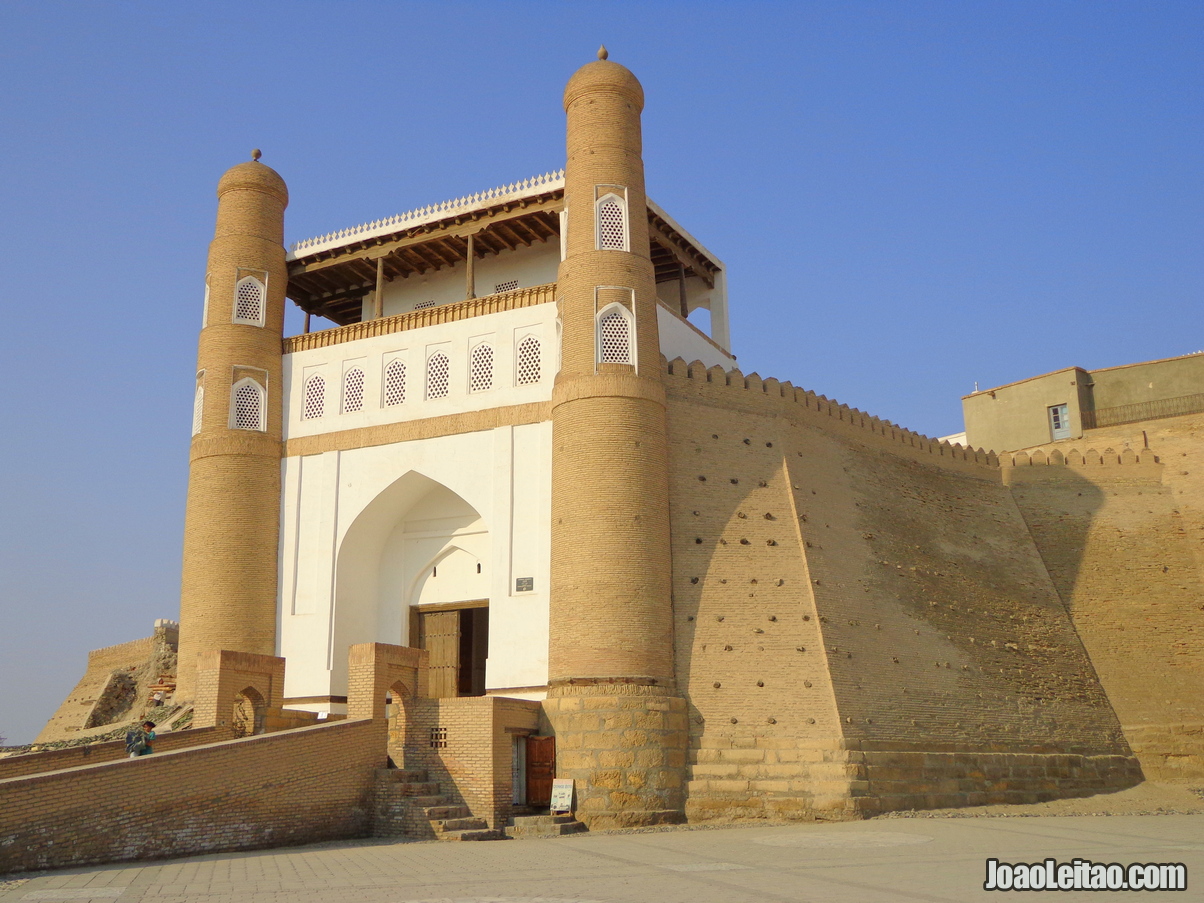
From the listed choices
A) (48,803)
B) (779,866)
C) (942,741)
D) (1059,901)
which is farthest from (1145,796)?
(48,803)

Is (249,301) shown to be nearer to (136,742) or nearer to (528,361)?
(528,361)

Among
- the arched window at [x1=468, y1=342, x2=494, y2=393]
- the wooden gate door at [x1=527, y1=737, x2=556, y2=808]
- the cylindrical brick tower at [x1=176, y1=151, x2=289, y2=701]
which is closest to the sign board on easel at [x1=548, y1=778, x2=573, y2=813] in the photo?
the wooden gate door at [x1=527, y1=737, x2=556, y2=808]

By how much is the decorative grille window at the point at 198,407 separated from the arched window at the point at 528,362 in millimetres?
5008

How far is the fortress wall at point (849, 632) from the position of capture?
13.3 m

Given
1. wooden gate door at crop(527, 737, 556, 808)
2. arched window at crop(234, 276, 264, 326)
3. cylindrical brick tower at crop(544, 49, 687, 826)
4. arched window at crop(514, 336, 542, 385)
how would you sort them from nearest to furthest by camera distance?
wooden gate door at crop(527, 737, 556, 808)
cylindrical brick tower at crop(544, 49, 687, 826)
arched window at crop(514, 336, 542, 385)
arched window at crop(234, 276, 264, 326)

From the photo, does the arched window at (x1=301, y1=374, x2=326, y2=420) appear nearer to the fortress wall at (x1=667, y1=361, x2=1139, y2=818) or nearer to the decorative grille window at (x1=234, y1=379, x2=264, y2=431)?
the decorative grille window at (x1=234, y1=379, x2=264, y2=431)

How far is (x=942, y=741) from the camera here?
47.3ft

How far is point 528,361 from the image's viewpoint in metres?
16.0

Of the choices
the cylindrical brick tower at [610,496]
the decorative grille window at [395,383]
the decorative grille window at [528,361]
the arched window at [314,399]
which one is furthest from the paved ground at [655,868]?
the arched window at [314,399]

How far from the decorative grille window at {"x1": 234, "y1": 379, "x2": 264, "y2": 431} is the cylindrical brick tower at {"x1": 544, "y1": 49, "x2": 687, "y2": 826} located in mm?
5144

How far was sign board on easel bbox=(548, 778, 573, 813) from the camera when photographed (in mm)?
12703

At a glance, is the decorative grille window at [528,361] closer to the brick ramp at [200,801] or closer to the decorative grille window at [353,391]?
the decorative grille window at [353,391]

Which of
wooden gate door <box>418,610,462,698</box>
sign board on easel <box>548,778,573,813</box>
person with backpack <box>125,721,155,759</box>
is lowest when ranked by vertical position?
sign board on easel <box>548,778,573,813</box>

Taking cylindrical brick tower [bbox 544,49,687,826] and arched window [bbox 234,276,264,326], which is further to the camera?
arched window [bbox 234,276,264,326]
